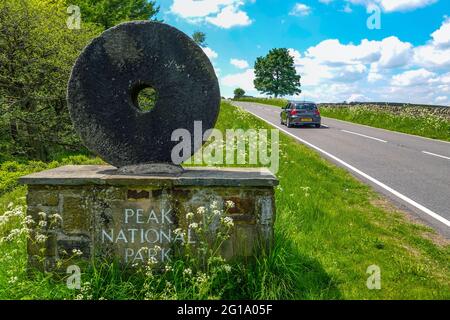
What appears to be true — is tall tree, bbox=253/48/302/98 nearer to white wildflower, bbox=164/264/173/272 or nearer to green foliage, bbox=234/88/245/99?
green foliage, bbox=234/88/245/99

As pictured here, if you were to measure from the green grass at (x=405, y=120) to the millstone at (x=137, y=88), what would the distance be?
15816 mm

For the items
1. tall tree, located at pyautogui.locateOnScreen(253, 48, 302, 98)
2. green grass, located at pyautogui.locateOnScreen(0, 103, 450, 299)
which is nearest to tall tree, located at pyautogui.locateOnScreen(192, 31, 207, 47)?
tall tree, located at pyautogui.locateOnScreen(253, 48, 302, 98)

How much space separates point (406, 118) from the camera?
849 inches

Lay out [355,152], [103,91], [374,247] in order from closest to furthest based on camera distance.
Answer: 1. [103,91]
2. [374,247]
3. [355,152]

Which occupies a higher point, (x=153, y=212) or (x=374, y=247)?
(x=153, y=212)

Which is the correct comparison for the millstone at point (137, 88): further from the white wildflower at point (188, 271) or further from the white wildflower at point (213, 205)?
the white wildflower at point (188, 271)

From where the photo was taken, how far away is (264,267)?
3758 millimetres

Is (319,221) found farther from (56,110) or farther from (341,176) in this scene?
(56,110)

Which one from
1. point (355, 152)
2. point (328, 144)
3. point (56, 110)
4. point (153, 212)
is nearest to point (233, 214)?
point (153, 212)

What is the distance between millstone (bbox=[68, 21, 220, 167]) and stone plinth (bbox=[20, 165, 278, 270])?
21.4 inches

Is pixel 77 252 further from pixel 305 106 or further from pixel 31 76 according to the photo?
pixel 305 106

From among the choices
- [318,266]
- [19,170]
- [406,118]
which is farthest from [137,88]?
[406,118]

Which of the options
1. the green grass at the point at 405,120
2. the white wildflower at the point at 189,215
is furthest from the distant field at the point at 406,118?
the white wildflower at the point at 189,215
